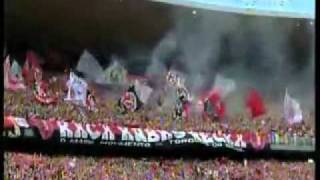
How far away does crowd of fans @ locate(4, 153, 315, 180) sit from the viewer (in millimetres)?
5145

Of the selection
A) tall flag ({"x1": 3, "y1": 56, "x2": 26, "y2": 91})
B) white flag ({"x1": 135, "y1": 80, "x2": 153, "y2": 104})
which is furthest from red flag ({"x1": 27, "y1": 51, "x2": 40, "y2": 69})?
white flag ({"x1": 135, "y1": 80, "x2": 153, "y2": 104})

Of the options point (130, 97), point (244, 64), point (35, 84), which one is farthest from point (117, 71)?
point (244, 64)

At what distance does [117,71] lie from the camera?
5.50m

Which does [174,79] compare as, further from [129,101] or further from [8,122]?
[8,122]

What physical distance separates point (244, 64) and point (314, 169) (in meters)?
0.92

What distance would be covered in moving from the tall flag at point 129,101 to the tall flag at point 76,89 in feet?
0.85

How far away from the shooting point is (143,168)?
5.55 metres

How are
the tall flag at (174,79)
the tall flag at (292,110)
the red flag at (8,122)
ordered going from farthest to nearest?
the tall flag at (292,110), the tall flag at (174,79), the red flag at (8,122)

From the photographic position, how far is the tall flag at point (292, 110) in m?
6.11

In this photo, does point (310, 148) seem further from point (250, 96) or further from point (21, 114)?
point (21, 114)

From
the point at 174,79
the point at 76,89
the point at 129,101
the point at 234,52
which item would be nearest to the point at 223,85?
the point at 234,52

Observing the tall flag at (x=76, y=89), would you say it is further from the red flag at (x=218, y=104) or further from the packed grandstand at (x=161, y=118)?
the red flag at (x=218, y=104)

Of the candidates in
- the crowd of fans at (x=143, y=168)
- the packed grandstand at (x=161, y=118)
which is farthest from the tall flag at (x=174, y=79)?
the crowd of fans at (x=143, y=168)

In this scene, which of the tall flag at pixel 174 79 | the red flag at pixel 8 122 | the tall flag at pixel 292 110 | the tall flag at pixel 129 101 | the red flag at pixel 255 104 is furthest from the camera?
the tall flag at pixel 292 110
